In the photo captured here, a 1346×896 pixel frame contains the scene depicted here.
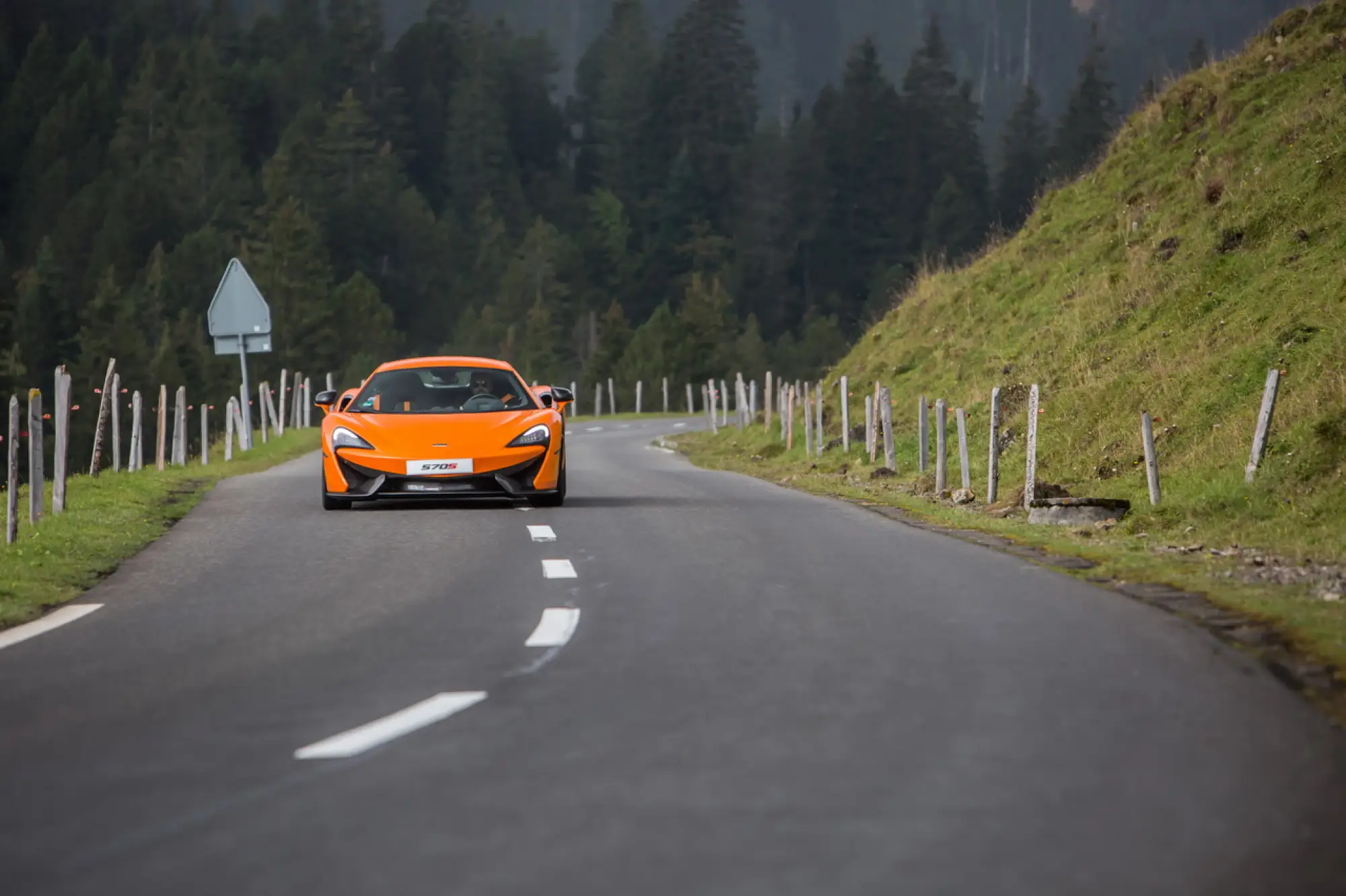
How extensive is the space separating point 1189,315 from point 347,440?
1458 cm

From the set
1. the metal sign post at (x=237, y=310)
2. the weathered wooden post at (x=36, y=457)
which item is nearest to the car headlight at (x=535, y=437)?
the weathered wooden post at (x=36, y=457)

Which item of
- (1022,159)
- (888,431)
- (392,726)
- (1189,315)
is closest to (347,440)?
(888,431)

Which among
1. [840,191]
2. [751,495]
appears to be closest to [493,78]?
[840,191]

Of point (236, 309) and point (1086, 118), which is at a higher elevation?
point (1086, 118)

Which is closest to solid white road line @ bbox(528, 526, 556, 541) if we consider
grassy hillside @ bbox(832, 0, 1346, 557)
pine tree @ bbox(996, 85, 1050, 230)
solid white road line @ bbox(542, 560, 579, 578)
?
solid white road line @ bbox(542, 560, 579, 578)

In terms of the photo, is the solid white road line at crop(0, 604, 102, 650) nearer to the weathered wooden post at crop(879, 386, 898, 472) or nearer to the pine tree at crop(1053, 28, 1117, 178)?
the weathered wooden post at crop(879, 386, 898, 472)

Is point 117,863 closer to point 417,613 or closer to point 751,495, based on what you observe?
point 417,613

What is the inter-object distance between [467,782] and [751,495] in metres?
18.0

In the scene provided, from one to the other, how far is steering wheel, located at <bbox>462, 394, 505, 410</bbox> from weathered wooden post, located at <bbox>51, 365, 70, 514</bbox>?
3841 millimetres

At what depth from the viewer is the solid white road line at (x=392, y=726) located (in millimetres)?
7688

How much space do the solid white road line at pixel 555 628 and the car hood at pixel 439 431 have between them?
28.5 ft

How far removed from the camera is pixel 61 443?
2155 centimetres

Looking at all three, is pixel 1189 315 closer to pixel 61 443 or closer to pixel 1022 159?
pixel 61 443

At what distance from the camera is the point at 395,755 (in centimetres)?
760
